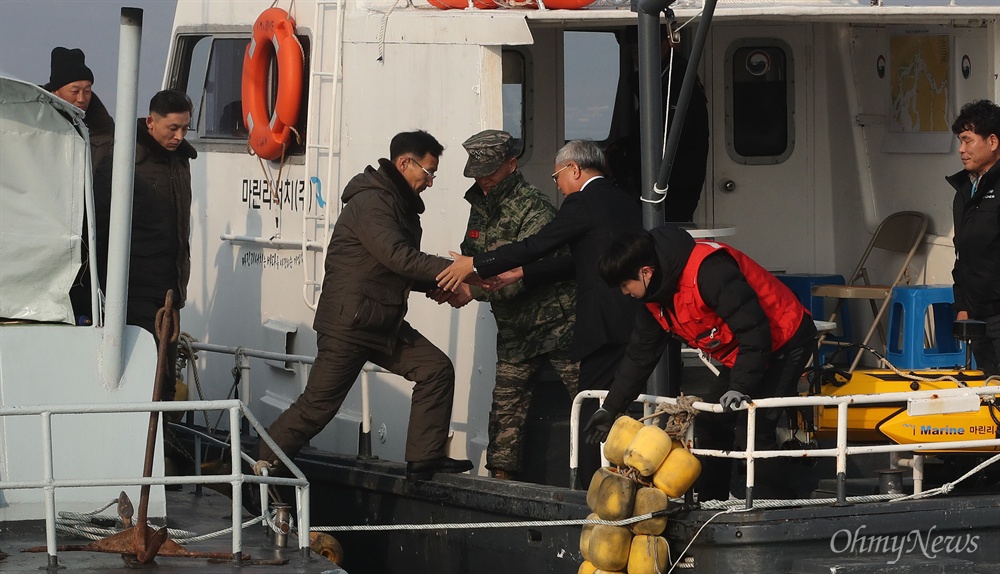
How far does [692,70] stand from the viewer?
6.17 m

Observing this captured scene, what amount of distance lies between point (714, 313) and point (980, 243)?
Result: 1.78 m

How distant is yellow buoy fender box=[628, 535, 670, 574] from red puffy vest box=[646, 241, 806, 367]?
2.54ft

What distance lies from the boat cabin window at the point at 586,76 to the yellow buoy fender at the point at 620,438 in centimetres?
366

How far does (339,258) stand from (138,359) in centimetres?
112

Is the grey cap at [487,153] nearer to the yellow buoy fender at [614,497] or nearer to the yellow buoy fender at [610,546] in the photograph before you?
the yellow buoy fender at [614,497]

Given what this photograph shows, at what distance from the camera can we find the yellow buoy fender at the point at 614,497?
583cm

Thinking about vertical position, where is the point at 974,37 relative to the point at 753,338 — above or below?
above

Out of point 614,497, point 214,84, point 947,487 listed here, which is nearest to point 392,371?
point 614,497

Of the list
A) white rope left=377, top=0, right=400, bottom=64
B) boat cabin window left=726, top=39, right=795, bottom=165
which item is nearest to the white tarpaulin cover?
white rope left=377, top=0, right=400, bottom=64

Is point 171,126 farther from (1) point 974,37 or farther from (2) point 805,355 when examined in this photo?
(1) point 974,37

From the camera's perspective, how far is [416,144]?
278 inches

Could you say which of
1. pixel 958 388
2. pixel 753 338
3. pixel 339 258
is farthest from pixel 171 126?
pixel 958 388

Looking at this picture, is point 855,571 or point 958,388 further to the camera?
point 958,388

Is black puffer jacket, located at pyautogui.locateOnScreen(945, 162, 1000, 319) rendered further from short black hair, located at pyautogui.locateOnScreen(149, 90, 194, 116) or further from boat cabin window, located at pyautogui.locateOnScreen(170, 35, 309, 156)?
boat cabin window, located at pyautogui.locateOnScreen(170, 35, 309, 156)
